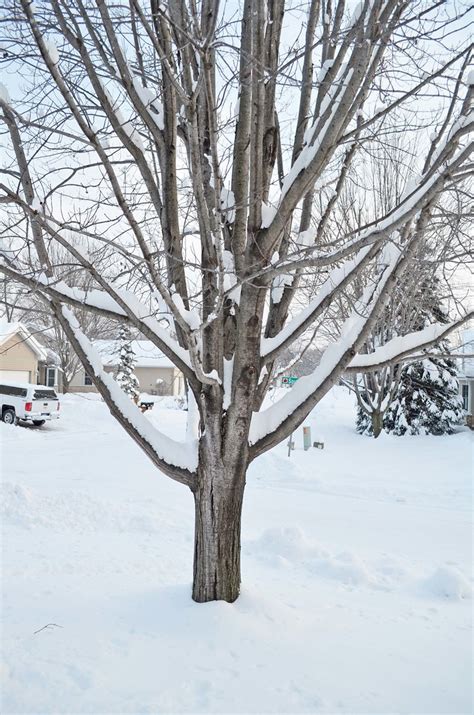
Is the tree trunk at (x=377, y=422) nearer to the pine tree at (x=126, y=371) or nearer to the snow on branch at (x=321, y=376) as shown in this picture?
the snow on branch at (x=321, y=376)

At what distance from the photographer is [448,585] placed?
4.62 metres

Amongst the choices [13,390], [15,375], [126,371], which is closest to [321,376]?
[13,390]

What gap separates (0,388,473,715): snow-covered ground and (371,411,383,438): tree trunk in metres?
7.53

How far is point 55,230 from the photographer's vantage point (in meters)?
3.42

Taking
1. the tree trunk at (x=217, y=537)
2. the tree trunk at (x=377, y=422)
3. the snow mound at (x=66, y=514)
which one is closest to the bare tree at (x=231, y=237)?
the tree trunk at (x=217, y=537)

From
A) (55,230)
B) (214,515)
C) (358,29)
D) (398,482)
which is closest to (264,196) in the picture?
(358,29)

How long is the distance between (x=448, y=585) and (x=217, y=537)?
87.4 inches

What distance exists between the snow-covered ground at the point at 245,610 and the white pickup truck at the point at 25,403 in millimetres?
11166

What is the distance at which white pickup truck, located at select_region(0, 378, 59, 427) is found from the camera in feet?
64.6

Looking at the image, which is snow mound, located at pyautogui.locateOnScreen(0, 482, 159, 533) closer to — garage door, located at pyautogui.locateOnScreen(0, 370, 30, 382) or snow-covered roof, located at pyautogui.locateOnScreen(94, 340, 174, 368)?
snow-covered roof, located at pyautogui.locateOnScreen(94, 340, 174, 368)

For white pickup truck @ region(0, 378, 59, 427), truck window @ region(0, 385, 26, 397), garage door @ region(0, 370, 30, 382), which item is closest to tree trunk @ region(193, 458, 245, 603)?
white pickup truck @ region(0, 378, 59, 427)

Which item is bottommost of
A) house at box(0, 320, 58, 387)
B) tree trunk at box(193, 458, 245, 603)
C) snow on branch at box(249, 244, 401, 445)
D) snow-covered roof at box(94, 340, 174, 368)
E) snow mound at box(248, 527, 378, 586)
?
snow mound at box(248, 527, 378, 586)

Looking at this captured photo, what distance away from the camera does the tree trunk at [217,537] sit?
12.7 feet

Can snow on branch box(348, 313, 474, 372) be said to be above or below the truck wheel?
above
